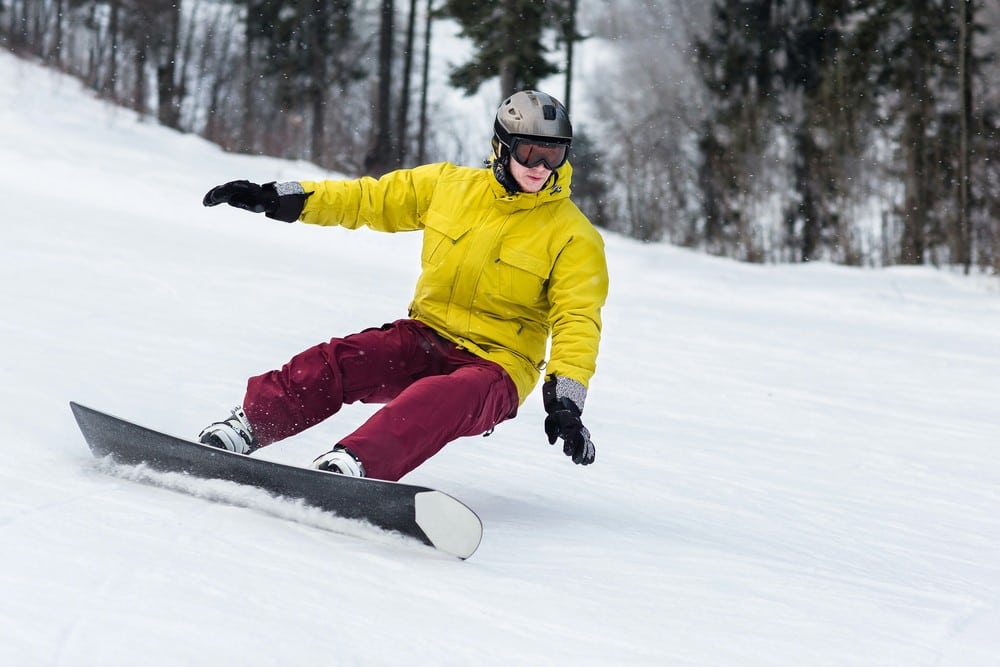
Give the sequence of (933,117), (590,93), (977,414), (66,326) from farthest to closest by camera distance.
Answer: (590,93) → (933,117) → (977,414) → (66,326)

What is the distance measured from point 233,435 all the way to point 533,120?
1.29 m

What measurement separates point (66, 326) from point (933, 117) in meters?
12.9

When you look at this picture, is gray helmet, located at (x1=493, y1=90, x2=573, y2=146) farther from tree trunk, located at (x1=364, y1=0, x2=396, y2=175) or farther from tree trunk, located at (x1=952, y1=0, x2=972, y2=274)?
tree trunk, located at (x1=364, y1=0, x2=396, y2=175)

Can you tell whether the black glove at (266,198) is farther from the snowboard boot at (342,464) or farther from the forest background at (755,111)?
the forest background at (755,111)

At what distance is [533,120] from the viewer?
10.2 feet

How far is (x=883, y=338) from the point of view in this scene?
8.23 metres

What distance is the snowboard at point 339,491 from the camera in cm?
252

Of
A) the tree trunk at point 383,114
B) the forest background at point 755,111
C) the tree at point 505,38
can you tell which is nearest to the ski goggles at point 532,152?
the forest background at point 755,111

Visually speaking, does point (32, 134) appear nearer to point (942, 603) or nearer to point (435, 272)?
point (435, 272)

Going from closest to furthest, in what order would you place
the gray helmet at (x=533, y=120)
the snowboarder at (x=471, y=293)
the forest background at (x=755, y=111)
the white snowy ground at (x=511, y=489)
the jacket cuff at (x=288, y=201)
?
the white snowy ground at (x=511, y=489), the snowboarder at (x=471, y=293), the gray helmet at (x=533, y=120), the jacket cuff at (x=288, y=201), the forest background at (x=755, y=111)

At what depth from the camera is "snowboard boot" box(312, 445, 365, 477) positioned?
262cm

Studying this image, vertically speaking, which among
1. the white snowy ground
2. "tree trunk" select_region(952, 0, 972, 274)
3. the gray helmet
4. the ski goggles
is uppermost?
"tree trunk" select_region(952, 0, 972, 274)

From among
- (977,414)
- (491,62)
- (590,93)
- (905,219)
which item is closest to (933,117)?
(905,219)

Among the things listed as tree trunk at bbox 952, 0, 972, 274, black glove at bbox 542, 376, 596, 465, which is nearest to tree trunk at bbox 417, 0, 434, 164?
tree trunk at bbox 952, 0, 972, 274
